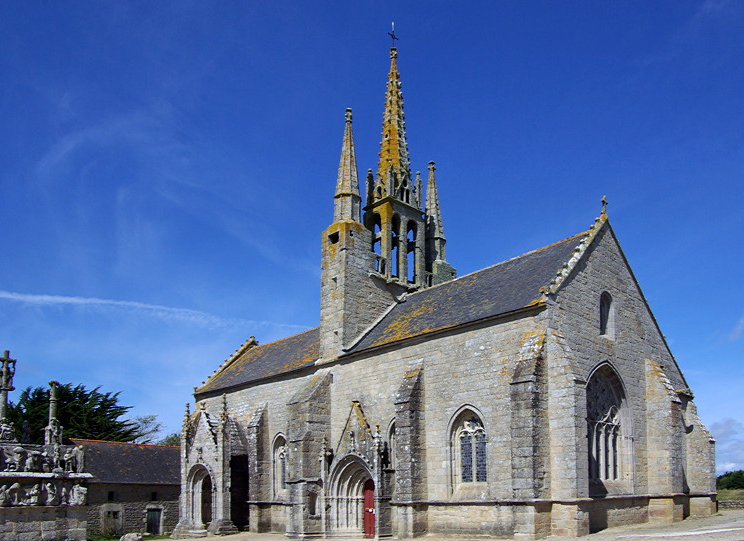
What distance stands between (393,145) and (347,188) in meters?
4.27

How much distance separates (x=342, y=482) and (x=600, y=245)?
1204 cm

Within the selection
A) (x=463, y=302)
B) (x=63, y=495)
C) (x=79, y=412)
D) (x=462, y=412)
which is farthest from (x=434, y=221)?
(x=79, y=412)

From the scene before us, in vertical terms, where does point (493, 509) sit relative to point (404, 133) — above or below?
below

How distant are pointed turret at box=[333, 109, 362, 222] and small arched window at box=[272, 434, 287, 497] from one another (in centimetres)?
982

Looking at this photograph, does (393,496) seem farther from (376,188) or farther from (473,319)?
(376,188)

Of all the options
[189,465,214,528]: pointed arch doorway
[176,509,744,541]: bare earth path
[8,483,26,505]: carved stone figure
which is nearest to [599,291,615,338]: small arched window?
[176,509,744,541]: bare earth path

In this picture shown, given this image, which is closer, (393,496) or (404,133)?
(393,496)

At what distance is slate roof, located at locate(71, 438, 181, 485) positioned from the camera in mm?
34562

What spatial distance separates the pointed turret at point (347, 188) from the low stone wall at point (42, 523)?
51.4 feet

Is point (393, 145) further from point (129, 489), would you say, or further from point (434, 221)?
point (129, 489)

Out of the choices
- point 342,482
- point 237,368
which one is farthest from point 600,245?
point 237,368

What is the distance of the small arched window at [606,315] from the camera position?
22.8 m

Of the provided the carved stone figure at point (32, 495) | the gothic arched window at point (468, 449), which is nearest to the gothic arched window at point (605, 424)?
the gothic arched window at point (468, 449)

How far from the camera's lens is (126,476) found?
35031 millimetres
